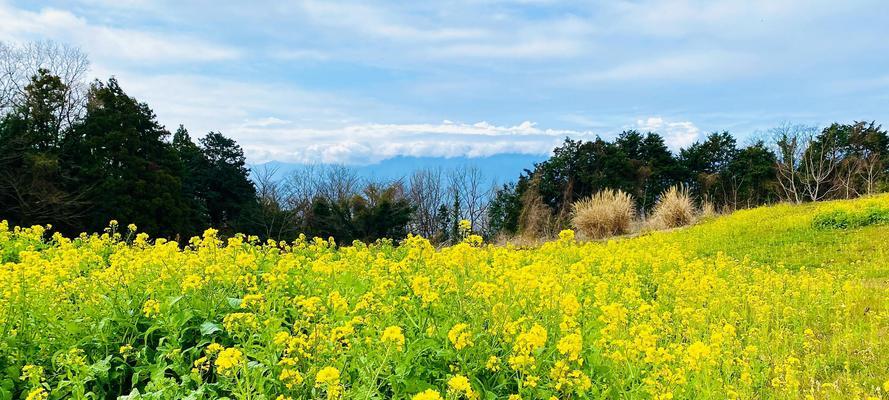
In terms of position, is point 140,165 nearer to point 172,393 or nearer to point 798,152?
point 172,393

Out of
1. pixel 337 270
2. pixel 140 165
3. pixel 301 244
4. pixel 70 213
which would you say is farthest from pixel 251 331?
pixel 140 165

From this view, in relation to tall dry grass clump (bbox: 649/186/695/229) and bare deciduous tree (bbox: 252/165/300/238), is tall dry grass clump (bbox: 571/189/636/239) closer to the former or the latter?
tall dry grass clump (bbox: 649/186/695/229)

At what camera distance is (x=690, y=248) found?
34.1 feet

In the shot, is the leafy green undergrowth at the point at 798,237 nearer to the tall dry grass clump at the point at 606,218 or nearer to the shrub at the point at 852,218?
the shrub at the point at 852,218

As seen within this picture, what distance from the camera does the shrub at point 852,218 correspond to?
1084 centimetres

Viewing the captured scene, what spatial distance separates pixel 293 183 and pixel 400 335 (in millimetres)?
35124

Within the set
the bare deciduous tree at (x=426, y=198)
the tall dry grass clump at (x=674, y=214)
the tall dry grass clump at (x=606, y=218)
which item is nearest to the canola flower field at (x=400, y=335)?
the tall dry grass clump at (x=606, y=218)

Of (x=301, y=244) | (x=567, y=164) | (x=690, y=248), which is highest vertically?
(x=567, y=164)

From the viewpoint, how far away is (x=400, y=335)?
7.14ft

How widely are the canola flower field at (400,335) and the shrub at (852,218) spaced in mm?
7050

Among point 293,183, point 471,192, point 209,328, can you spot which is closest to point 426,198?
point 471,192

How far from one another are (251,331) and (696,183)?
31077 millimetres

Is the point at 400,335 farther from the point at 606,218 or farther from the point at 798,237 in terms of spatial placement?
the point at 606,218

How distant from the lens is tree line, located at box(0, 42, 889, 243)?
803 inches
